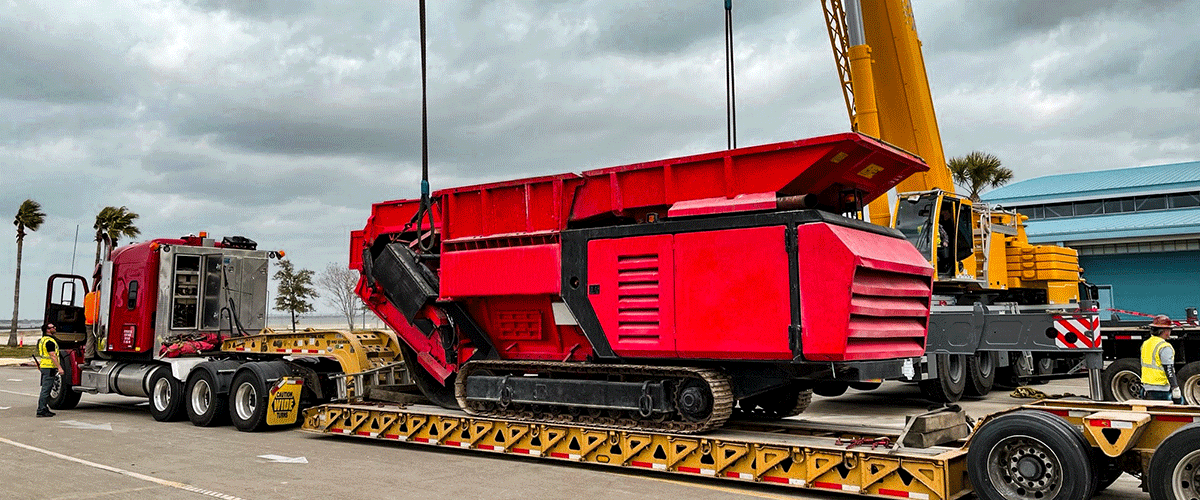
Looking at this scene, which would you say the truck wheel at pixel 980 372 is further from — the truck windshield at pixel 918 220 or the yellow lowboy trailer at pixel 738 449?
the yellow lowboy trailer at pixel 738 449

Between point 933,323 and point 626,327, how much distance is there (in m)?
7.95

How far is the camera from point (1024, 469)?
6.34m

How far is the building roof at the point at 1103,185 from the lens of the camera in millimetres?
33375

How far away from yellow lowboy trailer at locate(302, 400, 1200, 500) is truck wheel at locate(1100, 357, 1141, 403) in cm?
765

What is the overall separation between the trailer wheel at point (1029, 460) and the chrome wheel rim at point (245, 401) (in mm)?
9314

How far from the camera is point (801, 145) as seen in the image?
7805mm

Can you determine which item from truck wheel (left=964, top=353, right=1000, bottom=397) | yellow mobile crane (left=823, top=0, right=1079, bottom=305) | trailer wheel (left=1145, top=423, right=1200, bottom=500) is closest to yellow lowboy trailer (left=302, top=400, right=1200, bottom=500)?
trailer wheel (left=1145, top=423, right=1200, bottom=500)

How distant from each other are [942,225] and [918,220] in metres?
0.46

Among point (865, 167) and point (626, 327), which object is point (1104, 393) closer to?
point (865, 167)

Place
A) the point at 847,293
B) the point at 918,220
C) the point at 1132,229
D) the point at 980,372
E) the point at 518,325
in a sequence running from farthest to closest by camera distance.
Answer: the point at 1132,229
the point at 980,372
the point at 918,220
the point at 518,325
the point at 847,293

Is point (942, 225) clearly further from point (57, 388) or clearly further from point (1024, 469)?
point (57, 388)

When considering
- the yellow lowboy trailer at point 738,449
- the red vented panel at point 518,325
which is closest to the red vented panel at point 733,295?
the yellow lowboy trailer at point 738,449

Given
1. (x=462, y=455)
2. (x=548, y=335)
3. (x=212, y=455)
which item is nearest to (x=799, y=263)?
(x=548, y=335)

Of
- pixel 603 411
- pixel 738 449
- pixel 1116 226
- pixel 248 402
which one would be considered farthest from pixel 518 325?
pixel 1116 226
